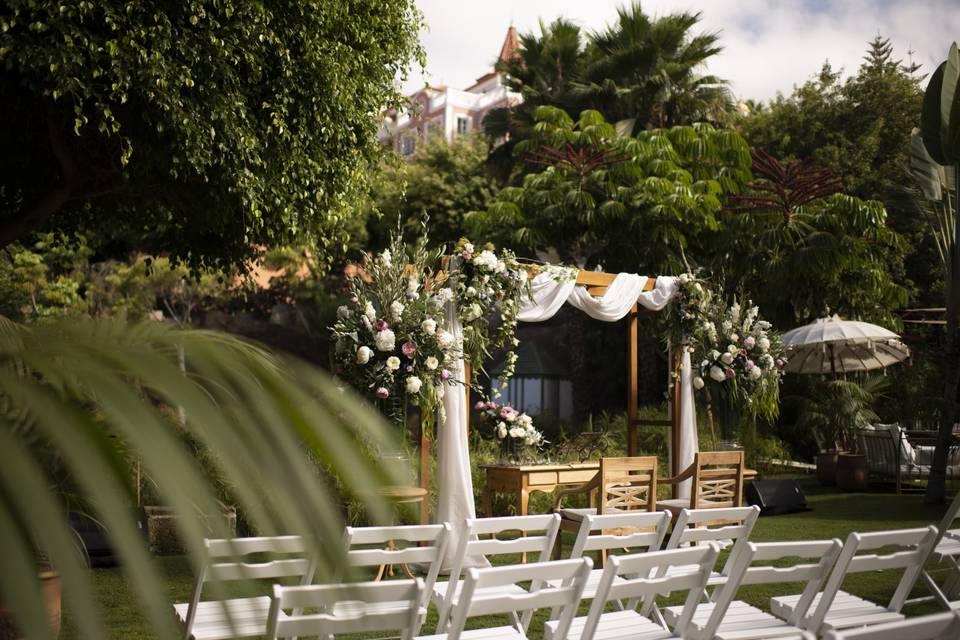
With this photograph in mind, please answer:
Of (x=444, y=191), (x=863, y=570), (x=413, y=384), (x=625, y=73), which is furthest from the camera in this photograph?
(x=444, y=191)

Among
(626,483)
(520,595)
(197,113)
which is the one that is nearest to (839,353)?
(626,483)

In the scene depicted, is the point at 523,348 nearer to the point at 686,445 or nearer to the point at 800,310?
the point at 800,310

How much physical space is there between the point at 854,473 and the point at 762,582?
10611mm

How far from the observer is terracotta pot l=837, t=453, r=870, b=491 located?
13.7m

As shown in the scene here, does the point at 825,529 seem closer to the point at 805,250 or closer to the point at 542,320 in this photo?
the point at 542,320

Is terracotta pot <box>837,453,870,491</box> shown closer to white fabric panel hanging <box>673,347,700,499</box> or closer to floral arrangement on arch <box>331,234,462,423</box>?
white fabric panel hanging <box>673,347,700,499</box>

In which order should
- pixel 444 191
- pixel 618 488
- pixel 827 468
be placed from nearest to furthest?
pixel 618 488 → pixel 827 468 → pixel 444 191

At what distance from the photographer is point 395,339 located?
7992 mm

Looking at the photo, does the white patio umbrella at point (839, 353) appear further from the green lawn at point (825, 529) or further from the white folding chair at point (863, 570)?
the white folding chair at point (863, 570)

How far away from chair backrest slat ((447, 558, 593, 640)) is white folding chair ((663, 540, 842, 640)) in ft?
2.33

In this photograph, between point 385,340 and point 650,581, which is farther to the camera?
point 385,340

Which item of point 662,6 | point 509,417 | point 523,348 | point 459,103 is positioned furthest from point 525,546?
point 459,103

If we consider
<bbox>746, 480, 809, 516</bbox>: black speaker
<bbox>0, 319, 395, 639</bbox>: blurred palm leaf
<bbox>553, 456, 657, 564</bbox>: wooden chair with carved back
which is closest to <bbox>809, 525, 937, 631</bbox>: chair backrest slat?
<bbox>553, 456, 657, 564</bbox>: wooden chair with carved back

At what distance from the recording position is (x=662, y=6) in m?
20.4
